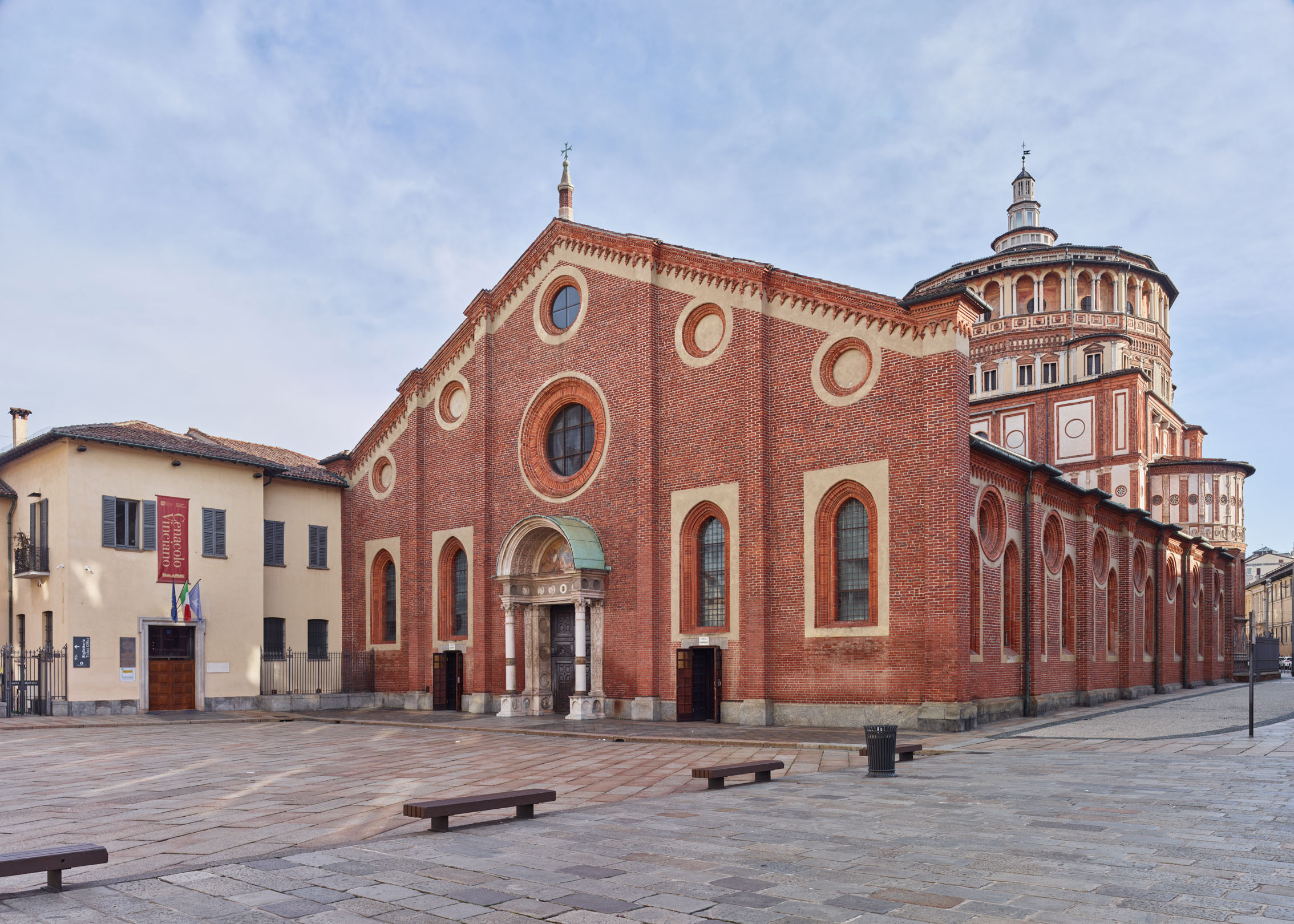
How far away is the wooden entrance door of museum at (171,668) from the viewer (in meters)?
27.5

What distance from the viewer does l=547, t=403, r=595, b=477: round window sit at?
87.7 feet

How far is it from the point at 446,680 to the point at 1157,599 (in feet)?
77.9

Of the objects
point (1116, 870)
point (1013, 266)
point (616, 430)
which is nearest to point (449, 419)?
point (616, 430)

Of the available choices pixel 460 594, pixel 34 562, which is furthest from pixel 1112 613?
pixel 34 562

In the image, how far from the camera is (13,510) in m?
28.7

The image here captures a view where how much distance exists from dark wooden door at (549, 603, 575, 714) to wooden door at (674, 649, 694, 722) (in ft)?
12.6

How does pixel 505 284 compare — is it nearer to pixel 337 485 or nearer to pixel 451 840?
pixel 337 485

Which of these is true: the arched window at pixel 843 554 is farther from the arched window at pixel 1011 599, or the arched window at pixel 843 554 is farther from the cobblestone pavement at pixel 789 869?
the cobblestone pavement at pixel 789 869

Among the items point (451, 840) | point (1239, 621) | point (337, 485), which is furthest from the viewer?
point (1239, 621)

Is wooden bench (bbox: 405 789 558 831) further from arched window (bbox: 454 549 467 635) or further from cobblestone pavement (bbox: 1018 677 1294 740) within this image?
arched window (bbox: 454 549 467 635)

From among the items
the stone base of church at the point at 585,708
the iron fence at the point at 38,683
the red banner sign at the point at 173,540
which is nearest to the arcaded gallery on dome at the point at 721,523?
the stone base of church at the point at 585,708

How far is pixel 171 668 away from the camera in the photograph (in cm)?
2794

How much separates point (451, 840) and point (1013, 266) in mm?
42013

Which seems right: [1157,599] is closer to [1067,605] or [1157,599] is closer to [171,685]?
[1067,605]
